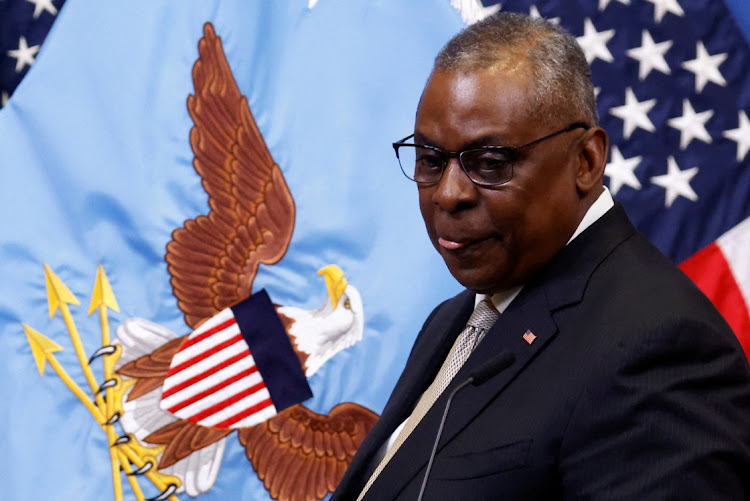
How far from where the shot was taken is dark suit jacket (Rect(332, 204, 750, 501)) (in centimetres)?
98

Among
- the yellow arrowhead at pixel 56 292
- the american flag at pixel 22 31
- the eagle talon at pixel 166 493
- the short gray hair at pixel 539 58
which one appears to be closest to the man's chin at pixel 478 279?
the short gray hair at pixel 539 58

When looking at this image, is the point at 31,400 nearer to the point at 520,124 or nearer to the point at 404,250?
the point at 404,250

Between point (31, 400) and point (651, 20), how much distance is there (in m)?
2.15

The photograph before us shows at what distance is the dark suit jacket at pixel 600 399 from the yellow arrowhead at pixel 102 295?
1.54 metres

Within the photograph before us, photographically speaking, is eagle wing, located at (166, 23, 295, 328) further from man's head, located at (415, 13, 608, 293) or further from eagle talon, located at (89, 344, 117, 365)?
man's head, located at (415, 13, 608, 293)

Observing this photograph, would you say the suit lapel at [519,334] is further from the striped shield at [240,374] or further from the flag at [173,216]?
the striped shield at [240,374]

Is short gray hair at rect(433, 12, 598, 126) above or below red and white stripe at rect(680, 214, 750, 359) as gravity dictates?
above

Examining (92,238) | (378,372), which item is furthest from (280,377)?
(92,238)

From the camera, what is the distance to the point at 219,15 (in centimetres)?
262

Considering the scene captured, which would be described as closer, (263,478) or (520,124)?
(520,124)

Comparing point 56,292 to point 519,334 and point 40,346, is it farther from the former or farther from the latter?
point 519,334

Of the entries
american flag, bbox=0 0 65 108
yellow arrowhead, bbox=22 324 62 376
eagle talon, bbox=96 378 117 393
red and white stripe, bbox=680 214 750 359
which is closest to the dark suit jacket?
red and white stripe, bbox=680 214 750 359

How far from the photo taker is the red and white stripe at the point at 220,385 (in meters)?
2.50

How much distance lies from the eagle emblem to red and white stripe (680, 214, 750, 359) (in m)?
0.98
